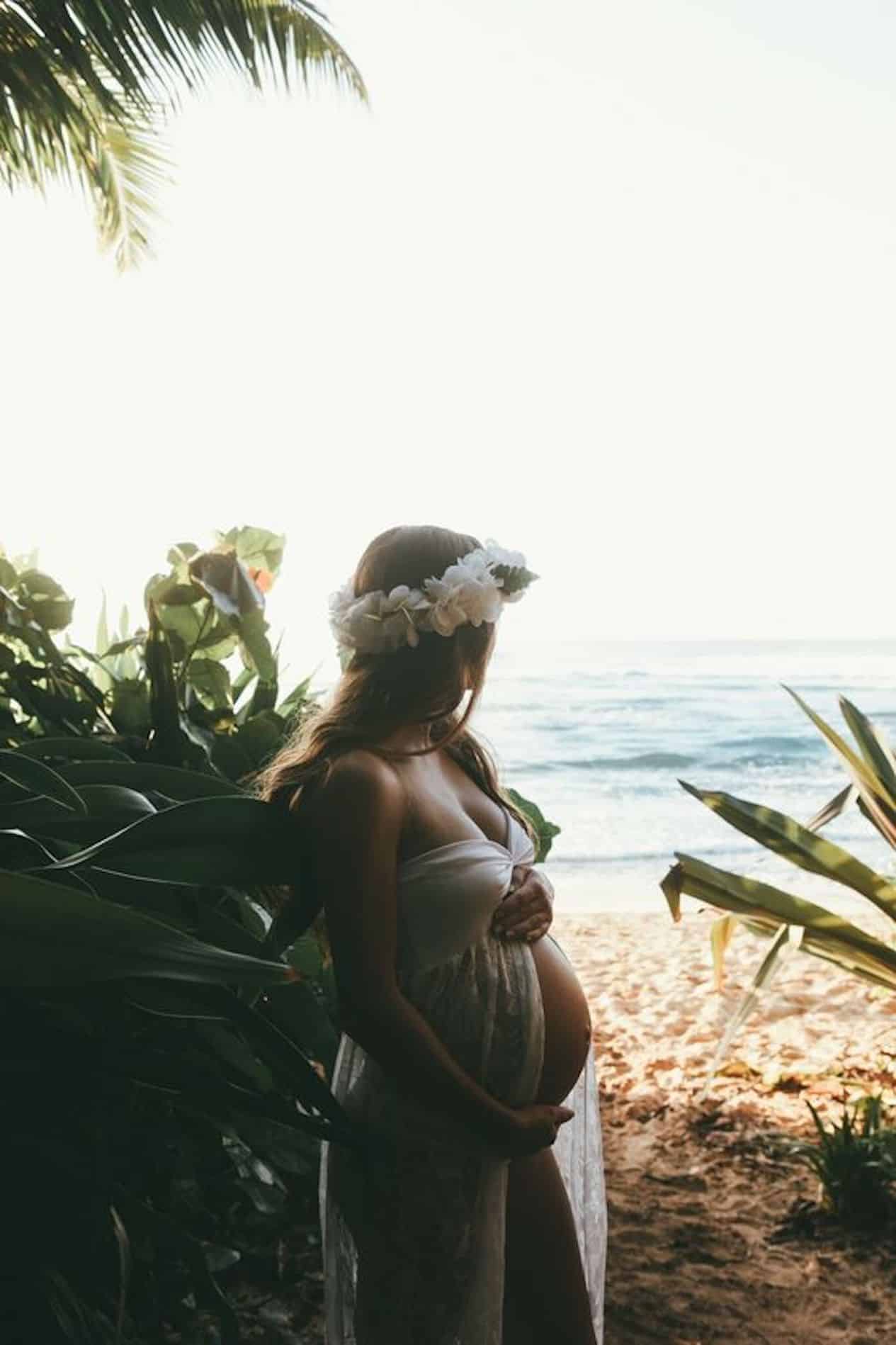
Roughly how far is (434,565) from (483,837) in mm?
405

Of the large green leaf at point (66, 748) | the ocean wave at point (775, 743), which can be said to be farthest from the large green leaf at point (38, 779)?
the ocean wave at point (775, 743)

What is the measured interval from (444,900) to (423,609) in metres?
0.40

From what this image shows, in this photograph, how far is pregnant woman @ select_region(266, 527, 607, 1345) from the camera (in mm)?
→ 1550

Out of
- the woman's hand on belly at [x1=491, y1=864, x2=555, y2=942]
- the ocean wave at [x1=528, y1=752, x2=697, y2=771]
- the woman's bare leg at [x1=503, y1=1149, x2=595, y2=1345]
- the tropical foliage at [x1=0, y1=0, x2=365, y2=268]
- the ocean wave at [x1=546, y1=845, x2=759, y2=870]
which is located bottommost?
the ocean wave at [x1=546, y1=845, x2=759, y2=870]

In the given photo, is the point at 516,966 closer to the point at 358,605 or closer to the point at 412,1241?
the point at 412,1241

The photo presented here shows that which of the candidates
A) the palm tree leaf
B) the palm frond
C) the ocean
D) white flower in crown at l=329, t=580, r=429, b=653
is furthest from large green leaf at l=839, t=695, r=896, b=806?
the palm frond

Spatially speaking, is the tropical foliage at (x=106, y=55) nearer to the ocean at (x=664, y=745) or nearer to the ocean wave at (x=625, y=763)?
the ocean at (x=664, y=745)

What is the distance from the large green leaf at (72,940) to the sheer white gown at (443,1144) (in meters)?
0.86

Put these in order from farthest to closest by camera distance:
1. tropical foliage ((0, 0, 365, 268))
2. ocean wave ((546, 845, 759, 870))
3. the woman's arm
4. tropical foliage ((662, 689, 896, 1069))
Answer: ocean wave ((546, 845, 759, 870))
tropical foliage ((0, 0, 365, 268))
tropical foliage ((662, 689, 896, 1069))
the woman's arm

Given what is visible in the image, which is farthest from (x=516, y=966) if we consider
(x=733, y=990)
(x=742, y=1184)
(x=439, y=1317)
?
(x=733, y=990)

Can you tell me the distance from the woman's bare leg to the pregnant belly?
10cm

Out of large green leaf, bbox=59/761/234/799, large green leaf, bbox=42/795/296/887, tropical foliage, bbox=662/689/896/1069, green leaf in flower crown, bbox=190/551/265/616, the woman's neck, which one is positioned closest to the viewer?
large green leaf, bbox=42/795/296/887

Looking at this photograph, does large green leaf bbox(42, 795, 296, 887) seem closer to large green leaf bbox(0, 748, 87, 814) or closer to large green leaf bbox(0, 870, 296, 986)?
large green leaf bbox(0, 748, 87, 814)

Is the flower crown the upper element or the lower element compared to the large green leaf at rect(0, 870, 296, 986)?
upper
